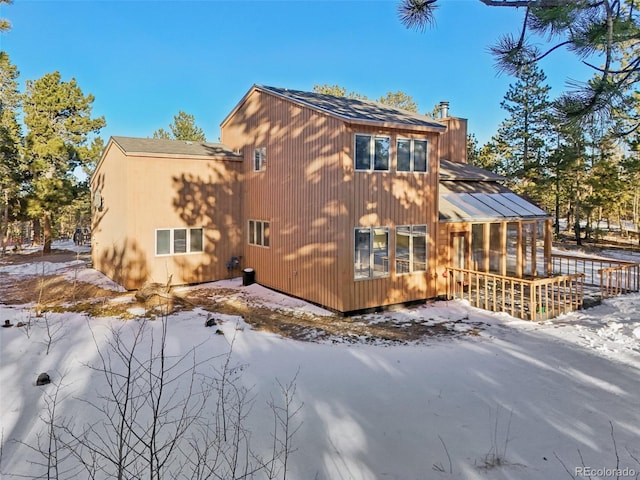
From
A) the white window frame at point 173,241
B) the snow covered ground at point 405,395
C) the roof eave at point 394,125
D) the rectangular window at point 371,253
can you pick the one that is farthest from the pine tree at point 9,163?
the rectangular window at point 371,253

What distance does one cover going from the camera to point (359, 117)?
30.9 feet

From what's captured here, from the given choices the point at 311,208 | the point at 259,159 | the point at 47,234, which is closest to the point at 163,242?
the point at 259,159

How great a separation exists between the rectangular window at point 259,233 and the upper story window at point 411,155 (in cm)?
482

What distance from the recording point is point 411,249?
34.6 feet

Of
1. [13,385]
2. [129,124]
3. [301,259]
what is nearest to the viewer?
[13,385]

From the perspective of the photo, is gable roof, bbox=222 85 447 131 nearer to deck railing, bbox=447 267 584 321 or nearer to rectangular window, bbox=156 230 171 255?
deck railing, bbox=447 267 584 321

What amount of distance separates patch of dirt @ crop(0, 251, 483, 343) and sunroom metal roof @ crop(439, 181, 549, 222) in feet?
12.1

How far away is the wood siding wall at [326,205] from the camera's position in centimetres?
945

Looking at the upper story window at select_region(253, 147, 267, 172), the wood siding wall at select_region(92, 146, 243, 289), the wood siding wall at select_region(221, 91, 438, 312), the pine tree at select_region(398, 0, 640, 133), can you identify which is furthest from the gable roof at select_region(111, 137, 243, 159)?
the pine tree at select_region(398, 0, 640, 133)

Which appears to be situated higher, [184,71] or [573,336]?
[184,71]

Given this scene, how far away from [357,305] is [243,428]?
20.1 ft

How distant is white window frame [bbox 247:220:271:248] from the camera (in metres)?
12.6

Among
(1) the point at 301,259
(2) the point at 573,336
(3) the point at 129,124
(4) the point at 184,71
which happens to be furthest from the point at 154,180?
(3) the point at 129,124

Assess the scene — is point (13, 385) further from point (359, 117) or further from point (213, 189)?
point (213, 189)
